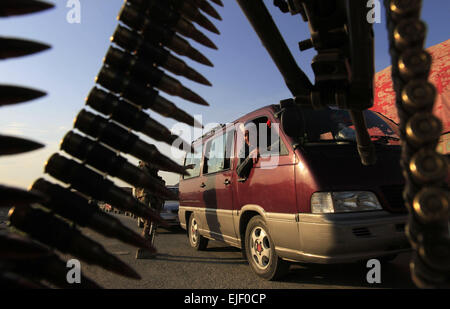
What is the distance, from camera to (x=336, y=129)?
374 centimetres

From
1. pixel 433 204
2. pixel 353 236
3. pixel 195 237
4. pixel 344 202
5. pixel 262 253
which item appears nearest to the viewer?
pixel 433 204

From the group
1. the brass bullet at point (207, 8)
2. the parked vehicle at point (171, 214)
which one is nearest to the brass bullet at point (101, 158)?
the brass bullet at point (207, 8)

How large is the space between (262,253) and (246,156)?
1.43 metres

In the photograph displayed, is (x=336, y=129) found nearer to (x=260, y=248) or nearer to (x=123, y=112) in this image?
(x=260, y=248)

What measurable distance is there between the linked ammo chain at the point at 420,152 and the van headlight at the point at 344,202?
2.39 m

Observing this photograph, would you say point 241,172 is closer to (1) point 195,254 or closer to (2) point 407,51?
(1) point 195,254

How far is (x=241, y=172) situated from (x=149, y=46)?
315cm

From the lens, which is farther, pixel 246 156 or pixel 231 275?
pixel 246 156

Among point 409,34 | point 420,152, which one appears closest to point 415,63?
point 409,34

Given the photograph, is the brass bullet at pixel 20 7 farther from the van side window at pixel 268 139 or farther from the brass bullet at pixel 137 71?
the van side window at pixel 268 139

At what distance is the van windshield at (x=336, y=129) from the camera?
3619 millimetres

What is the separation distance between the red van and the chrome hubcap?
0.01 meters

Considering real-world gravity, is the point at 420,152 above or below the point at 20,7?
below

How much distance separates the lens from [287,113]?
2.42 metres
